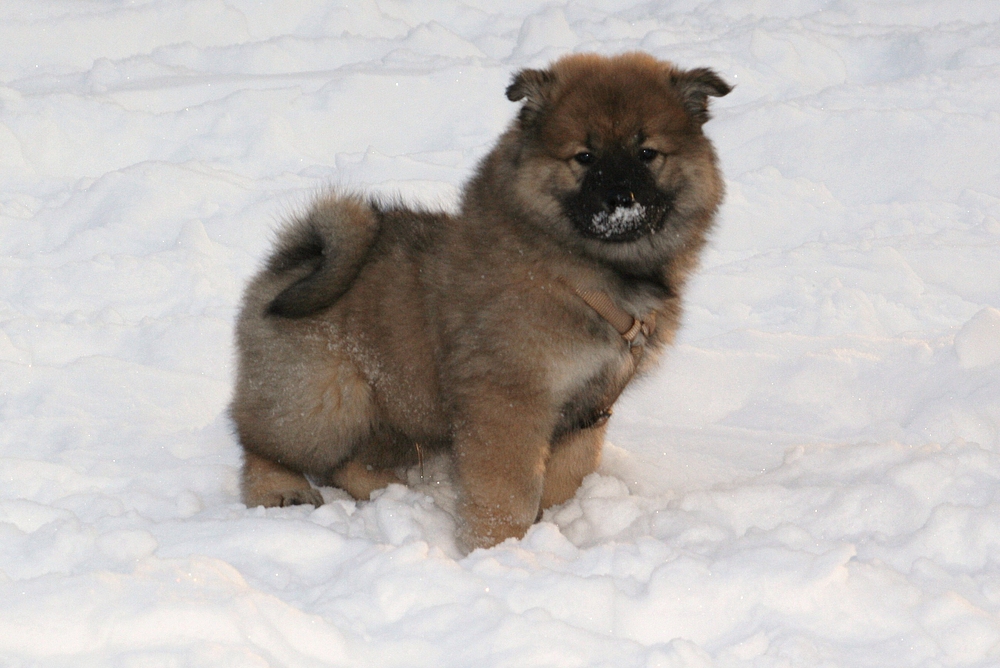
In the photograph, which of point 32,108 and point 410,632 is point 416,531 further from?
point 32,108

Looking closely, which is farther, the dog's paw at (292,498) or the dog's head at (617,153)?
the dog's paw at (292,498)

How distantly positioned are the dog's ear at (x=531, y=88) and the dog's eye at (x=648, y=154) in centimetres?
34

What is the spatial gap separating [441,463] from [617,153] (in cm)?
137

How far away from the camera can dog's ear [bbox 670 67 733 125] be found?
314 centimetres

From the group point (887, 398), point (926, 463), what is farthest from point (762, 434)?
point (926, 463)

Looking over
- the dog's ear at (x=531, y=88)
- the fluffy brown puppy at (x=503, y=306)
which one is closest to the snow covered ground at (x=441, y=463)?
the fluffy brown puppy at (x=503, y=306)

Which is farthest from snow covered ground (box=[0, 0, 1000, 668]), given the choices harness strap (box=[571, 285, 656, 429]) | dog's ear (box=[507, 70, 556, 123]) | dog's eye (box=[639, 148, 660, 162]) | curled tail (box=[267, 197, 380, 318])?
dog's ear (box=[507, 70, 556, 123])

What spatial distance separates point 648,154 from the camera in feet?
9.87

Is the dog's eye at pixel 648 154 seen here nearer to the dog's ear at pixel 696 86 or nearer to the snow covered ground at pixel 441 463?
the dog's ear at pixel 696 86

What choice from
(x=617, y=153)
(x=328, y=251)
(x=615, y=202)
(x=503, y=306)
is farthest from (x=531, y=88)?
(x=328, y=251)

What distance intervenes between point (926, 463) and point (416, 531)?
157cm

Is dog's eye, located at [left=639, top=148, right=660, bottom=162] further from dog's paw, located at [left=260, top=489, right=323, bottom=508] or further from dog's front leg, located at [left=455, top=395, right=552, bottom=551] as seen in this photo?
dog's paw, located at [left=260, top=489, right=323, bottom=508]

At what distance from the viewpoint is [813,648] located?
2377mm

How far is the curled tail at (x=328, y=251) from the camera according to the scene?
3268 mm
